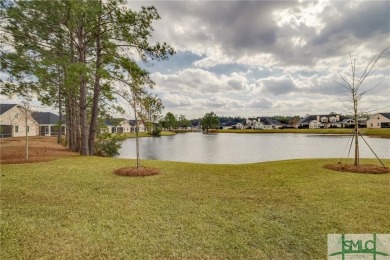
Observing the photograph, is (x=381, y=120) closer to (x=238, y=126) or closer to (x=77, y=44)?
(x=238, y=126)

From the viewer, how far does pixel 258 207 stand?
754cm

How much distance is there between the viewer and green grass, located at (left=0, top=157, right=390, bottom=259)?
5121 millimetres

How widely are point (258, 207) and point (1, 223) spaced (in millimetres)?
6787

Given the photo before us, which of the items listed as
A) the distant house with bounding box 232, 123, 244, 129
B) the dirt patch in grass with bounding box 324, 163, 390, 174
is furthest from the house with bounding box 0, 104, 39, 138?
the distant house with bounding box 232, 123, 244, 129

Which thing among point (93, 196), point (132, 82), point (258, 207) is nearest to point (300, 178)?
point (258, 207)

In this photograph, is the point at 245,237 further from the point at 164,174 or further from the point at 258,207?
the point at 164,174

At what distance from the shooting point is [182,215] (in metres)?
6.87

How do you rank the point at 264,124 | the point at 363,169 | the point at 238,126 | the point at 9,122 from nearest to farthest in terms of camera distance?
1. the point at 363,169
2. the point at 9,122
3. the point at 264,124
4. the point at 238,126

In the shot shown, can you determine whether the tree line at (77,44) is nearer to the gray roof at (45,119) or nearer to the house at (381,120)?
the gray roof at (45,119)

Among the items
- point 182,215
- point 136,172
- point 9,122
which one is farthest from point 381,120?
point 9,122
